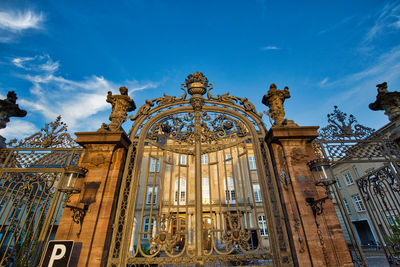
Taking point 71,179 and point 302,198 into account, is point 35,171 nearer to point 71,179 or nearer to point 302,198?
point 71,179

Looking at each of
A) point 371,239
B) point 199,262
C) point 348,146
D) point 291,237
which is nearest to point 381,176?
point 348,146

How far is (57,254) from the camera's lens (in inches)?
141

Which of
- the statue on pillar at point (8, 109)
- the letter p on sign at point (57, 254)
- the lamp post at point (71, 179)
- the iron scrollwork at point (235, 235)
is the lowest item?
the letter p on sign at point (57, 254)

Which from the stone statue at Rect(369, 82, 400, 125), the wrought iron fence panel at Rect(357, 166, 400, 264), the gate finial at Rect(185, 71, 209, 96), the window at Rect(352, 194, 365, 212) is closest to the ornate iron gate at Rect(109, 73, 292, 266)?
the gate finial at Rect(185, 71, 209, 96)

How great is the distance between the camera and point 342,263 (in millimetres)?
3945

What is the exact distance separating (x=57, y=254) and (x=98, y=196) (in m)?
1.28

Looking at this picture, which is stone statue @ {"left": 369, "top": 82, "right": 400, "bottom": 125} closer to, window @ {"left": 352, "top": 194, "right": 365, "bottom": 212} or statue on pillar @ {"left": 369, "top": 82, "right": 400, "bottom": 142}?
statue on pillar @ {"left": 369, "top": 82, "right": 400, "bottom": 142}

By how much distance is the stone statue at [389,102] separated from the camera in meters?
5.61

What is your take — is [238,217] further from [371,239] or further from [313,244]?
[371,239]

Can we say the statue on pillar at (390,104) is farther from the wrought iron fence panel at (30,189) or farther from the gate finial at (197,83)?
the wrought iron fence panel at (30,189)

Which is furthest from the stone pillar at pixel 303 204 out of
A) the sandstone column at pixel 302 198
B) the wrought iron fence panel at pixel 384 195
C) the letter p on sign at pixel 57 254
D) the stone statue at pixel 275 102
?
the letter p on sign at pixel 57 254

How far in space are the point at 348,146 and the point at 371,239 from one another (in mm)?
23896

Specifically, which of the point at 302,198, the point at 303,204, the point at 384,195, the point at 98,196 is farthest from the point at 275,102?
the point at 98,196

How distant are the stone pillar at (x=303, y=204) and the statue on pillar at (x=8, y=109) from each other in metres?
7.37
